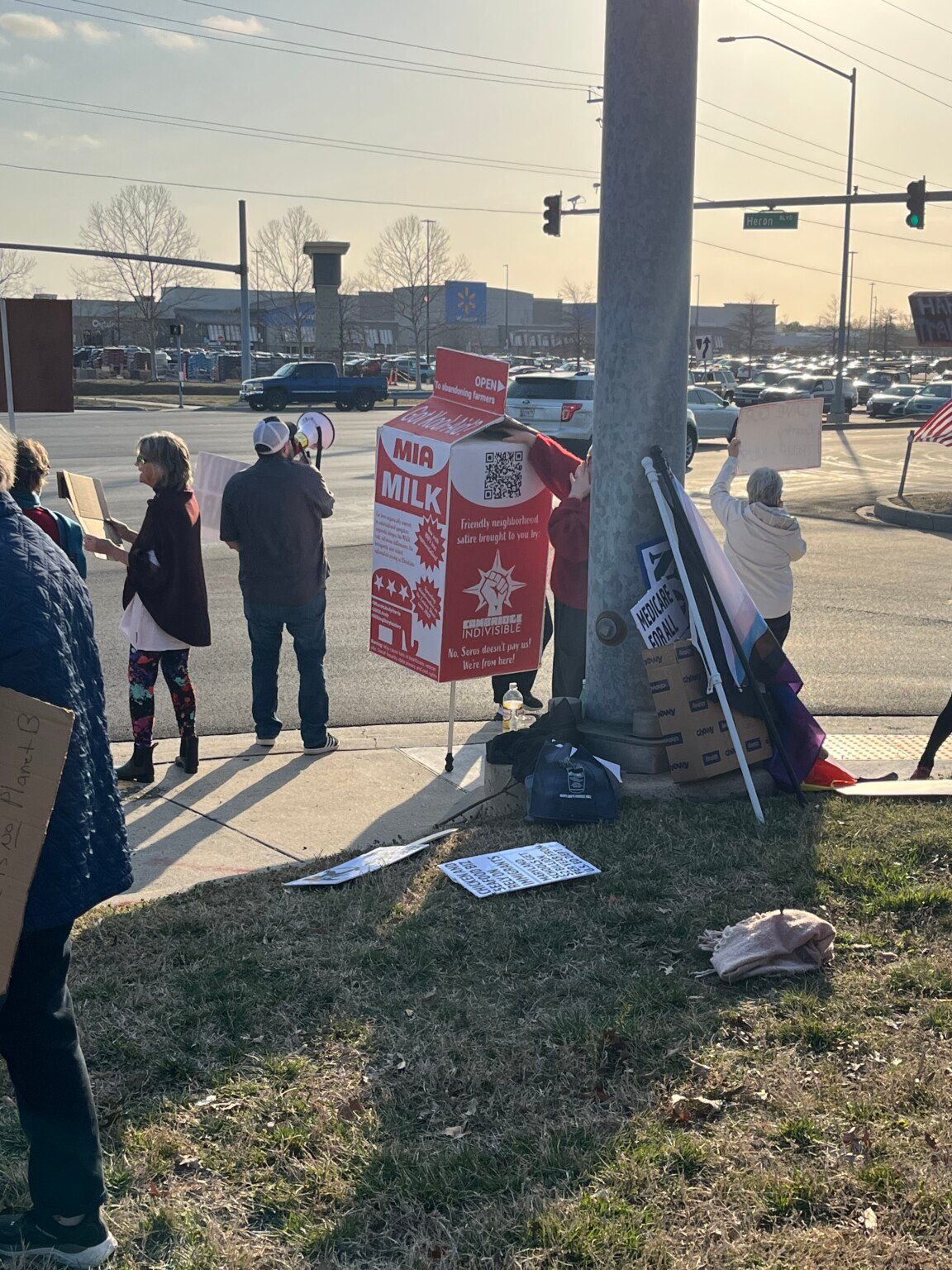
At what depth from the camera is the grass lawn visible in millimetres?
3039

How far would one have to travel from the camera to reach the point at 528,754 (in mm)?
6004

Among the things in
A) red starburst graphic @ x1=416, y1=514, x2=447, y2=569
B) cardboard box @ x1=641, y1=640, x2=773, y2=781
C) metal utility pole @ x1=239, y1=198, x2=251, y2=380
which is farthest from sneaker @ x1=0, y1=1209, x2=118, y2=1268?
metal utility pole @ x1=239, y1=198, x2=251, y2=380

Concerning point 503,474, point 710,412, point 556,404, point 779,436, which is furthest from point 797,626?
point 710,412

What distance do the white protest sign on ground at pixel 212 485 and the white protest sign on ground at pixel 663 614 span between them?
2790mm

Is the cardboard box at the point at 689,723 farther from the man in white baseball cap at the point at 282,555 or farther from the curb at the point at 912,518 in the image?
the curb at the point at 912,518

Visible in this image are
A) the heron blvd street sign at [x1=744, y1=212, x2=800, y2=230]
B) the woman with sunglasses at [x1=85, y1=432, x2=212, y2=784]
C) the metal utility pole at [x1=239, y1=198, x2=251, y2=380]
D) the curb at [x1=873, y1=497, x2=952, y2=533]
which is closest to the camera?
the woman with sunglasses at [x1=85, y1=432, x2=212, y2=784]

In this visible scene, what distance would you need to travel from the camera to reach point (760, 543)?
7.14m

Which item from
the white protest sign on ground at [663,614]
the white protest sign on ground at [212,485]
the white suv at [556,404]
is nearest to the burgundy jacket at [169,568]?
the white protest sign on ground at [212,485]

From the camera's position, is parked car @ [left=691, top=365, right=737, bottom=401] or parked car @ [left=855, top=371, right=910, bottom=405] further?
parked car @ [left=855, top=371, right=910, bottom=405]

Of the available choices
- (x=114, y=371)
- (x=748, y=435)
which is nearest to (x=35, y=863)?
(x=748, y=435)

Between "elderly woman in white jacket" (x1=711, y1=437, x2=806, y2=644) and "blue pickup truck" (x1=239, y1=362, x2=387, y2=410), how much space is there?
126ft

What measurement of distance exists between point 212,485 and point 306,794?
2.12 meters

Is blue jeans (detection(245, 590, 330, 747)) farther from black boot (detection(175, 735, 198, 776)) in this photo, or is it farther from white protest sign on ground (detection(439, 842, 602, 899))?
white protest sign on ground (detection(439, 842, 602, 899))

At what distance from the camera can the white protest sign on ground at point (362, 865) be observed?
5164mm
